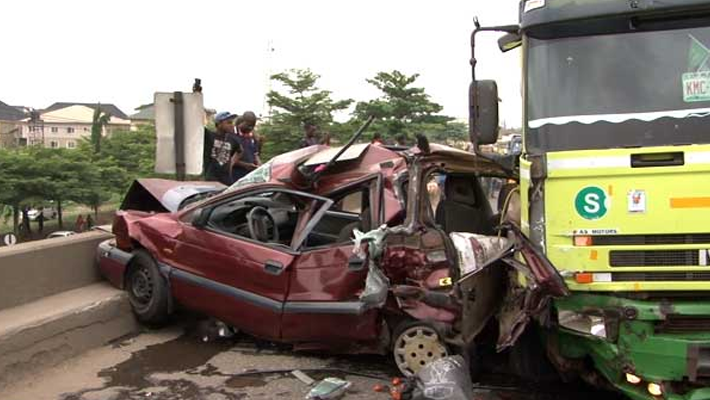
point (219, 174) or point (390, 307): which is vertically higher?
point (219, 174)

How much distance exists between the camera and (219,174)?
9883 mm

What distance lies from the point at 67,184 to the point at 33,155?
7.21 ft

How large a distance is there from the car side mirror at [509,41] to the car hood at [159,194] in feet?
12.5

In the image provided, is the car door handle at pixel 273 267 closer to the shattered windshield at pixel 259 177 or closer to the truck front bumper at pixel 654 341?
the shattered windshield at pixel 259 177

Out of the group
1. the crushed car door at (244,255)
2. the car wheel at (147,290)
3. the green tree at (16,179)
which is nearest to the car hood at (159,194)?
the car wheel at (147,290)

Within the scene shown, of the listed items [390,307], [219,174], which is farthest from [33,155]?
[390,307]

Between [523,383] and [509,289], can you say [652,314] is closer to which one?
[509,289]

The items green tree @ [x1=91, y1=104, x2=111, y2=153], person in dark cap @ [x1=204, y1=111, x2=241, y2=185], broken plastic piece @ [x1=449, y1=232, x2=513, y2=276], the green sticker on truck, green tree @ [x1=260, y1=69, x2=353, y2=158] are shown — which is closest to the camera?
the green sticker on truck

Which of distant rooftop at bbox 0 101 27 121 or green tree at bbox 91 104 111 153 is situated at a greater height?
Answer: distant rooftop at bbox 0 101 27 121

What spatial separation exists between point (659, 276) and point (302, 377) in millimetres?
2966

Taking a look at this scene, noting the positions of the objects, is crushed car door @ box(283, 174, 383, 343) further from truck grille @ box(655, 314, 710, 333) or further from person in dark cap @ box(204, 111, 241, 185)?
person in dark cap @ box(204, 111, 241, 185)

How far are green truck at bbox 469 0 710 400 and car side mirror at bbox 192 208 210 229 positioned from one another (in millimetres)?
3219

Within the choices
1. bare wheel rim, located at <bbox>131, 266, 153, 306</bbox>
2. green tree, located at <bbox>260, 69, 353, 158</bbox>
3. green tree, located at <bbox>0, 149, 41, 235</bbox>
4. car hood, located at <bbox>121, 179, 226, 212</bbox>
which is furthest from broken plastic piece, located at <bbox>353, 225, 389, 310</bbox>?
green tree, located at <bbox>0, 149, 41, 235</bbox>

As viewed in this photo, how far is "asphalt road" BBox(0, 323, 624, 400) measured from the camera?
17.7 ft
